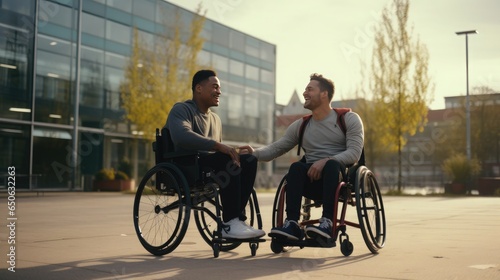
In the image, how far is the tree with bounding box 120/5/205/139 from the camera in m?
22.7

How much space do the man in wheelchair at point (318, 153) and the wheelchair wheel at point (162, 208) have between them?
567 mm

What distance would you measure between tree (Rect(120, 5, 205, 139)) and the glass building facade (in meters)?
1.20

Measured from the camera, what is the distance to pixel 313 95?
16.0 feet

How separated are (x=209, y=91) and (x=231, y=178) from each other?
0.74 meters

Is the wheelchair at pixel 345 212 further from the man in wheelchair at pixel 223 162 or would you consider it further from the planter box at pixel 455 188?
the planter box at pixel 455 188

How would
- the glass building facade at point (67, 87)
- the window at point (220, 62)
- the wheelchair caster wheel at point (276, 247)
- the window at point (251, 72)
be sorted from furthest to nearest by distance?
1. the window at point (251, 72)
2. the window at point (220, 62)
3. the glass building facade at point (67, 87)
4. the wheelchair caster wheel at point (276, 247)

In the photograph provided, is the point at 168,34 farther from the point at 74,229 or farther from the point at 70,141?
the point at 74,229

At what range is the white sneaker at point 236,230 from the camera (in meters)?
4.42

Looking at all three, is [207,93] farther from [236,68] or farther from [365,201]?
[236,68]

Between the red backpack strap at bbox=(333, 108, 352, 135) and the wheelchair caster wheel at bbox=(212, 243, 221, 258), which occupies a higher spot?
the red backpack strap at bbox=(333, 108, 352, 135)

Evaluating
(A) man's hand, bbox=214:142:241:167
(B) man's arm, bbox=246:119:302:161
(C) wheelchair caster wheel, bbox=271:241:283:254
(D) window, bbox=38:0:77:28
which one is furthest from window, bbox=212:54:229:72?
(A) man's hand, bbox=214:142:241:167

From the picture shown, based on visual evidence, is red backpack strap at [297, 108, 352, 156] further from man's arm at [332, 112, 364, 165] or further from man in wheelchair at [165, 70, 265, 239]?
man in wheelchair at [165, 70, 265, 239]

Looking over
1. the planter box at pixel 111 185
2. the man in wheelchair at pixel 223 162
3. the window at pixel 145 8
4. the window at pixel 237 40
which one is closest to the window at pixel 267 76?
the window at pixel 237 40

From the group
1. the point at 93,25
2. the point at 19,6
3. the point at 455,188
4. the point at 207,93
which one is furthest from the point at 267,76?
the point at 207,93
